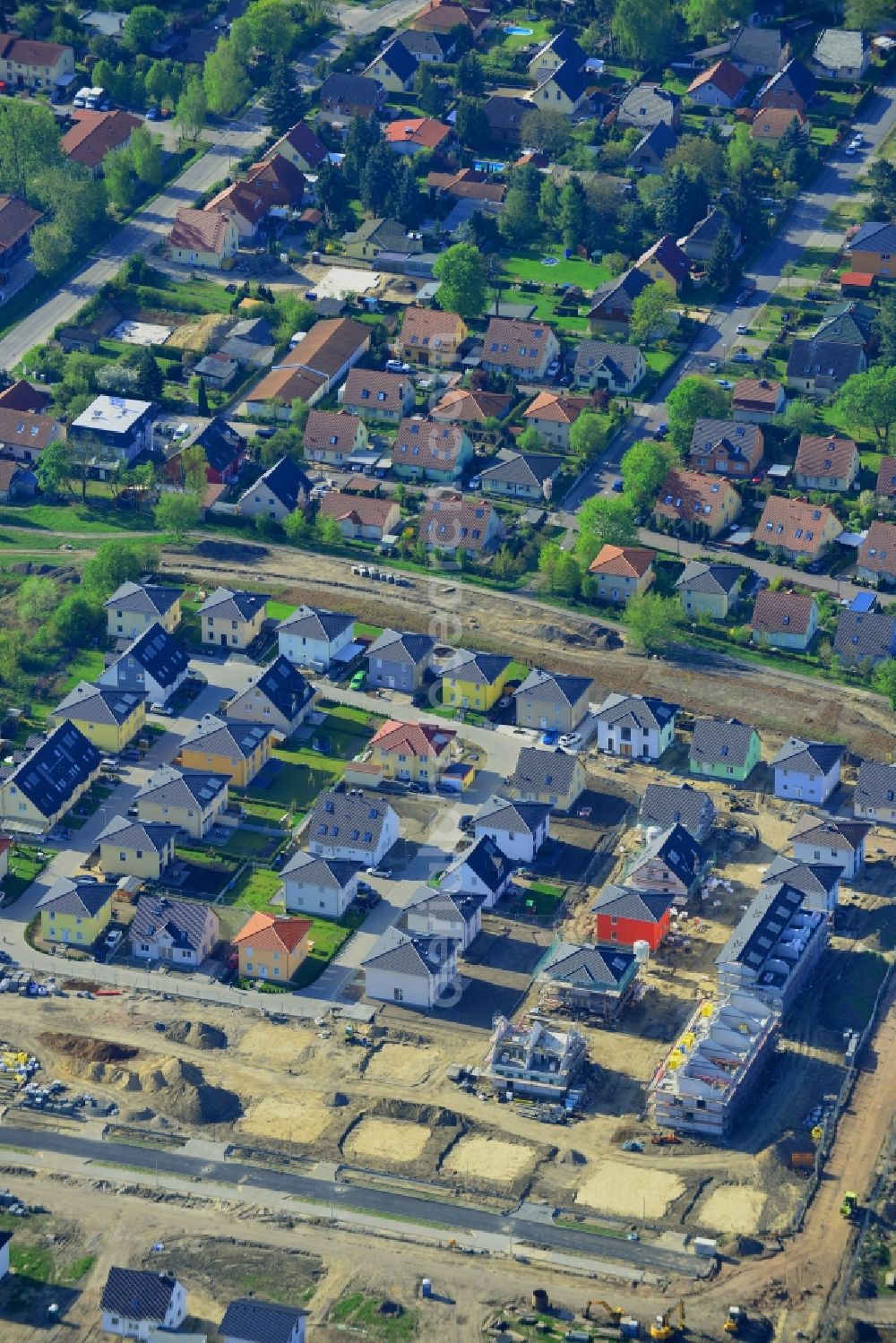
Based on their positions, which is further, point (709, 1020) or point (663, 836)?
point (663, 836)

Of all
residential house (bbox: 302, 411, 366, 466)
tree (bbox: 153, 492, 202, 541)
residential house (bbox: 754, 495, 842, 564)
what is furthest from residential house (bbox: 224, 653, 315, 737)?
residential house (bbox: 754, 495, 842, 564)

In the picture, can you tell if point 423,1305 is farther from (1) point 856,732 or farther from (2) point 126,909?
(1) point 856,732

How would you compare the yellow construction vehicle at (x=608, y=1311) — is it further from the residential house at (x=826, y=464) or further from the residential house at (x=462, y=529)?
the residential house at (x=826, y=464)

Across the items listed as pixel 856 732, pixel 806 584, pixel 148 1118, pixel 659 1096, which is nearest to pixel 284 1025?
pixel 148 1118

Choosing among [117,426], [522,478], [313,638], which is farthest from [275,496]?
[313,638]

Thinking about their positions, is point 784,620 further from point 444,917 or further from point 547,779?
point 444,917

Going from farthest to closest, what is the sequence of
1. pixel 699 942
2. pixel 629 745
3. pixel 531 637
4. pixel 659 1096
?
pixel 531 637 < pixel 629 745 < pixel 699 942 < pixel 659 1096

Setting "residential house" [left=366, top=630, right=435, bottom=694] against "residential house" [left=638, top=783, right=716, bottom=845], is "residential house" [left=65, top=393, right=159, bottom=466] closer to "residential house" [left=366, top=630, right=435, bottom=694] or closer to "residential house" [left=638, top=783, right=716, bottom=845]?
"residential house" [left=366, top=630, right=435, bottom=694]
